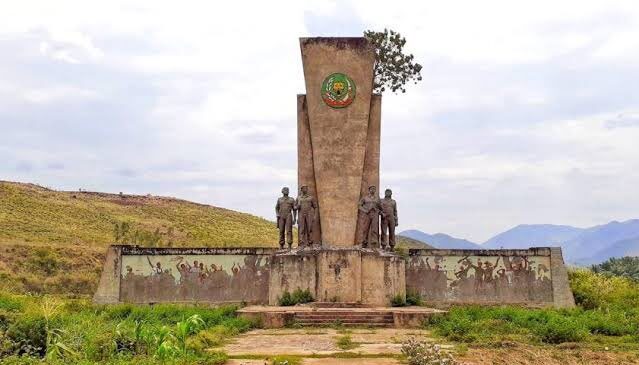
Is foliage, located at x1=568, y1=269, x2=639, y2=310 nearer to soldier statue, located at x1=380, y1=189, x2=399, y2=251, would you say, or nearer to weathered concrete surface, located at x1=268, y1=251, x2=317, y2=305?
soldier statue, located at x1=380, y1=189, x2=399, y2=251

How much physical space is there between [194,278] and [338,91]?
270 inches

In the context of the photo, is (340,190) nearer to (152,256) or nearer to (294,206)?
(294,206)

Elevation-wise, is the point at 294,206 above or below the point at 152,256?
above

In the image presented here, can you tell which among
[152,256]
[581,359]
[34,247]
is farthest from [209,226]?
[581,359]

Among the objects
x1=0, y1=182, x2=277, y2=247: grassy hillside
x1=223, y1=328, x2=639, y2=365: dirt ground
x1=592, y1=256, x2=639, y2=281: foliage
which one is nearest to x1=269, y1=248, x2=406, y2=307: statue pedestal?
x1=223, y1=328, x2=639, y2=365: dirt ground

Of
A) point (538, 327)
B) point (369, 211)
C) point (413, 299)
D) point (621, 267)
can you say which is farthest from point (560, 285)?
point (621, 267)

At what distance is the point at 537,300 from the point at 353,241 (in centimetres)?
574

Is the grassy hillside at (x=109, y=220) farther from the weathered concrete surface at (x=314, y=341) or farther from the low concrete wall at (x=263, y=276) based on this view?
the weathered concrete surface at (x=314, y=341)

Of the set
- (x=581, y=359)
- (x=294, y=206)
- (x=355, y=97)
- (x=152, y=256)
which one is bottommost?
(x=581, y=359)

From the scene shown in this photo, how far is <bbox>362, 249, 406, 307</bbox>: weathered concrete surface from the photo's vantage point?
1750cm

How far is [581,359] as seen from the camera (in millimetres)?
9680

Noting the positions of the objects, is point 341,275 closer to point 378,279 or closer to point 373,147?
point 378,279

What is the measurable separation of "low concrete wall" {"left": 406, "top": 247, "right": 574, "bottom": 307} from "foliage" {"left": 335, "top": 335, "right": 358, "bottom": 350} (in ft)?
26.2

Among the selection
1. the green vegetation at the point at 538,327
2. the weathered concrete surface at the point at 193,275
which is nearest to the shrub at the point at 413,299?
the green vegetation at the point at 538,327
